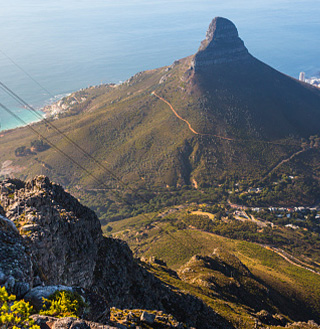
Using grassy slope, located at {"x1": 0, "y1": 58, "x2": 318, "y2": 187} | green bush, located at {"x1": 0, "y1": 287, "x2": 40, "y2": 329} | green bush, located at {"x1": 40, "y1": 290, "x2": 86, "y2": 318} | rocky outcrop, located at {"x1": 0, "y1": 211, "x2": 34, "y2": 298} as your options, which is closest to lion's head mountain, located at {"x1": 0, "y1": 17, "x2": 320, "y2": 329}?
rocky outcrop, located at {"x1": 0, "y1": 211, "x2": 34, "y2": 298}

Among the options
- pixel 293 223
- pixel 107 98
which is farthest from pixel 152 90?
pixel 293 223

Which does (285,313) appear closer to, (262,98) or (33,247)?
(33,247)

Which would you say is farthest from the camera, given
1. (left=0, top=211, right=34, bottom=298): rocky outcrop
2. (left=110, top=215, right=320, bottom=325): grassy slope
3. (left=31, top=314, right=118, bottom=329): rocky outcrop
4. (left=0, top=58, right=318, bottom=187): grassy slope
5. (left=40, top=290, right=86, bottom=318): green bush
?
(left=0, top=58, right=318, bottom=187): grassy slope

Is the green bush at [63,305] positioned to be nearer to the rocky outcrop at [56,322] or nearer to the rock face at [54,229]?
the rocky outcrop at [56,322]

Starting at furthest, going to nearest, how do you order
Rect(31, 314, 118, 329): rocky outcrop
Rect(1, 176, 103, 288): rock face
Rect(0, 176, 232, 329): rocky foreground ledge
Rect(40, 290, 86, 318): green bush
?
Rect(1, 176, 103, 288): rock face
Rect(0, 176, 232, 329): rocky foreground ledge
Rect(40, 290, 86, 318): green bush
Rect(31, 314, 118, 329): rocky outcrop

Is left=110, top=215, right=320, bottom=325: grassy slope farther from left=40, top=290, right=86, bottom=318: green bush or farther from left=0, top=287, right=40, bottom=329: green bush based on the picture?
left=0, top=287, right=40, bottom=329: green bush
